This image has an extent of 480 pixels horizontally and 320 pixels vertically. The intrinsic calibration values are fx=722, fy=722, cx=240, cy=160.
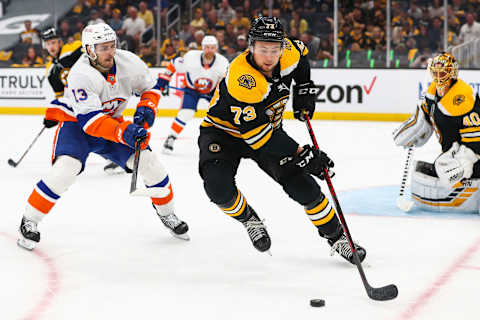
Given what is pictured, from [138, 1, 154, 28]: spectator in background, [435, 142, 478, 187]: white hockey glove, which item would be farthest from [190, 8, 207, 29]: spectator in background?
[435, 142, 478, 187]: white hockey glove

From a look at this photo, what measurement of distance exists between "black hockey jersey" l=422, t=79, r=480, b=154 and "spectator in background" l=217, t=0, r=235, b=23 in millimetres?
6835

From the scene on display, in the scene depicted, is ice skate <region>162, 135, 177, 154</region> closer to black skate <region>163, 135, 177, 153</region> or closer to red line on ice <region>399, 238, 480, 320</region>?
black skate <region>163, 135, 177, 153</region>

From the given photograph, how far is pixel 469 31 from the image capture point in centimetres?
908

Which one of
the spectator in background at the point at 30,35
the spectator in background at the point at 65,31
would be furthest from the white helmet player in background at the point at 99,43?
the spectator in background at the point at 30,35

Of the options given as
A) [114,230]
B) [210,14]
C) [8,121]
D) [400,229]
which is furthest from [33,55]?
[400,229]

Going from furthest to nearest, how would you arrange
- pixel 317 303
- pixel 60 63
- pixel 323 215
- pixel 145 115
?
pixel 60 63 < pixel 145 115 < pixel 323 215 < pixel 317 303

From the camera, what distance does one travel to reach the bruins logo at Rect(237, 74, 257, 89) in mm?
2799

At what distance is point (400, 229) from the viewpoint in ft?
12.5

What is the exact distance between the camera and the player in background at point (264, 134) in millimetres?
2824

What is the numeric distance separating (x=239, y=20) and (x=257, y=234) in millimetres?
7764

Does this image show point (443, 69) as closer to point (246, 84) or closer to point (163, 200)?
point (246, 84)

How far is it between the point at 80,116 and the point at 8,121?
680 cm

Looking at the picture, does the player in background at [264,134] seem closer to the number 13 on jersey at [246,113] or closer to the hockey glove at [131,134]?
the number 13 on jersey at [246,113]

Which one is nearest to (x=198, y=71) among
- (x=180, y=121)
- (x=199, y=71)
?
(x=199, y=71)
